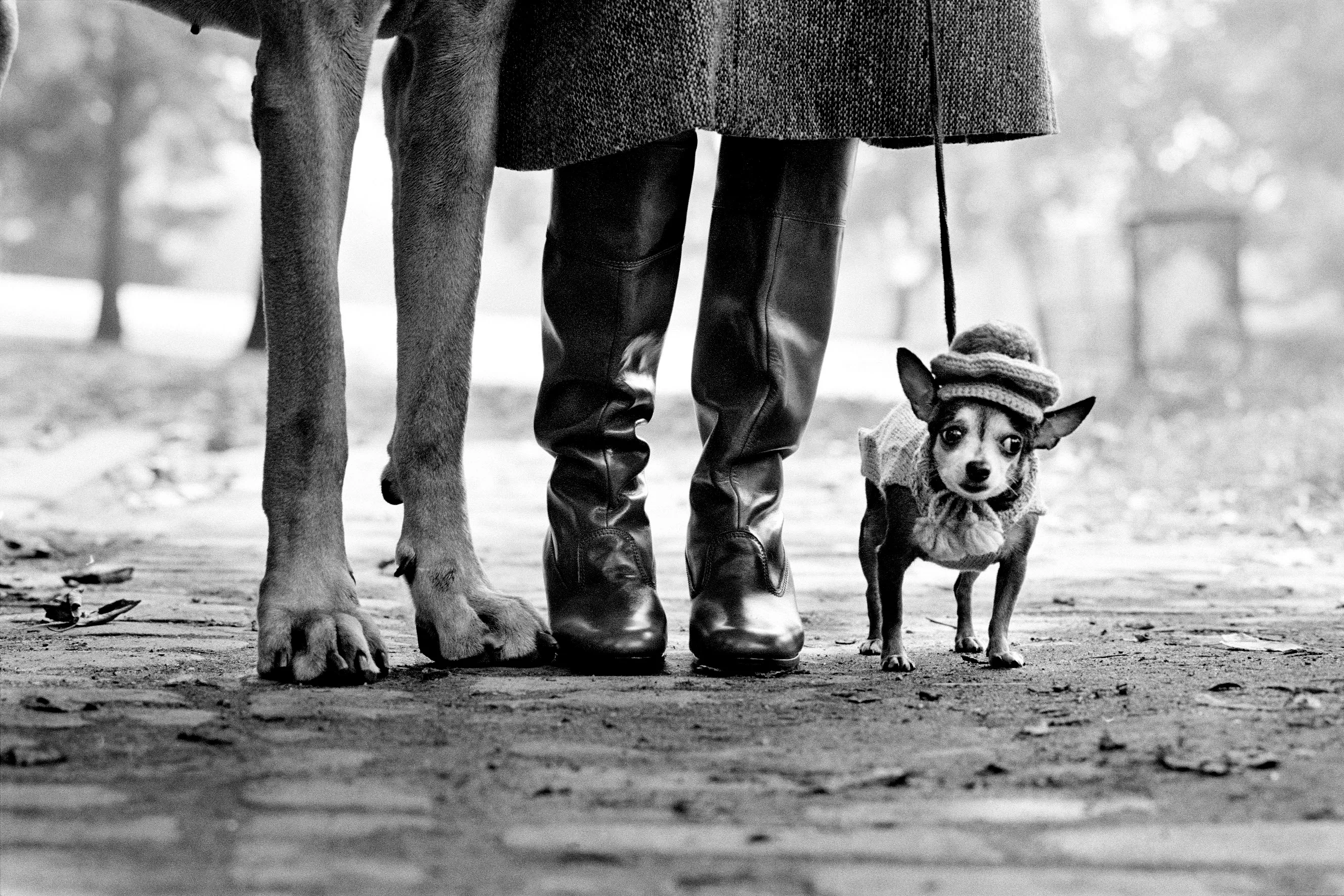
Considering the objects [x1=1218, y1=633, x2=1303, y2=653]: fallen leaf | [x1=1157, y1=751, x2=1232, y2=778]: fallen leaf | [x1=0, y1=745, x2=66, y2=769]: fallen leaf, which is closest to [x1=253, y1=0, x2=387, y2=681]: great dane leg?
[x1=0, y1=745, x2=66, y2=769]: fallen leaf

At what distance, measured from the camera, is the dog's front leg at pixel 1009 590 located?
101 inches

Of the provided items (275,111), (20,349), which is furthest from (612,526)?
(20,349)

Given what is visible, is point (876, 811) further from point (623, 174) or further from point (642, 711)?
point (623, 174)

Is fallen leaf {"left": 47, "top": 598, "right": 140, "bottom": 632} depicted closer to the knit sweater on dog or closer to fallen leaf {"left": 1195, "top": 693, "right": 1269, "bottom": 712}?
the knit sweater on dog

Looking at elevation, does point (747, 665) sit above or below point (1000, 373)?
below

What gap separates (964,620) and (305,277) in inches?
51.2

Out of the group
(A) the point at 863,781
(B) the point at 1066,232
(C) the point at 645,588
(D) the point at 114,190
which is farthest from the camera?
(B) the point at 1066,232

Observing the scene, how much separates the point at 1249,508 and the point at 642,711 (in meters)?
3.70

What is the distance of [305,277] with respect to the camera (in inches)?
99.9

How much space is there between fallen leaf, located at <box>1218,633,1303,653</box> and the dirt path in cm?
2

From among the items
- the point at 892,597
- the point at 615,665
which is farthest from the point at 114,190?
the point at 892,597

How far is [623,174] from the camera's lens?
8.80 feet

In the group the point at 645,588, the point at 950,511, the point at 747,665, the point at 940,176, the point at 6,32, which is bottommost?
the point at 747,665

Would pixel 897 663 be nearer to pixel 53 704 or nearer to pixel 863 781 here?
pixel 863 781
